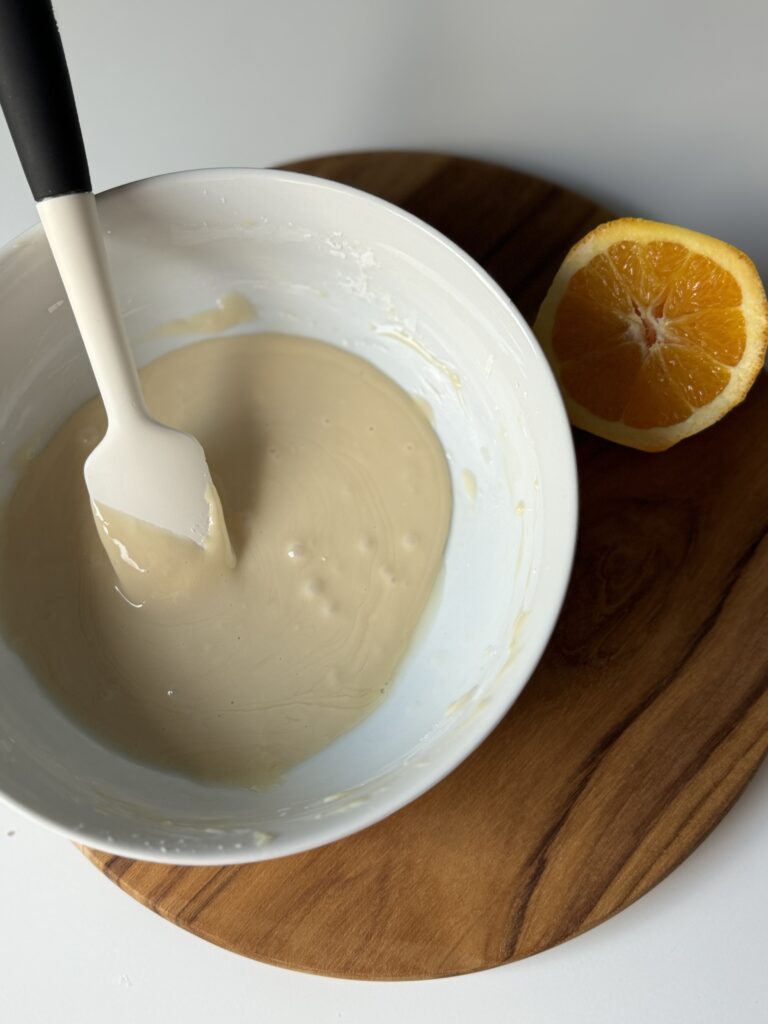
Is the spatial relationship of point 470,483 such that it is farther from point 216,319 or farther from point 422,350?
point 216,319

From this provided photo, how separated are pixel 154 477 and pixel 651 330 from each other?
52 cm

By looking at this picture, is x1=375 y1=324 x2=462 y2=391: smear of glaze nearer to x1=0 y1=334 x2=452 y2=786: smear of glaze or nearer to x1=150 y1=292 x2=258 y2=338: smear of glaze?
x1=0 y1=334 x2=452 y2=786: smear of glaze

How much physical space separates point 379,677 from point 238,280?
46 centimetres

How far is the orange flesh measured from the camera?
996 mm

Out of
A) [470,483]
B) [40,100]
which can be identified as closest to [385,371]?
[470,483]

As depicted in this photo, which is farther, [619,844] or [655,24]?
[655,24]

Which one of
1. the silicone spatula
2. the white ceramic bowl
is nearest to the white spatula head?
the silicone spatula

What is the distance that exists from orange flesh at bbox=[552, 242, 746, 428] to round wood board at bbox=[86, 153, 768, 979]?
0.19ft

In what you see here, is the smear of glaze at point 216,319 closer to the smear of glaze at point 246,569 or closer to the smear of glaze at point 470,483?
the smear of glaze at point 246,569

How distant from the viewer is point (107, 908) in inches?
42.3

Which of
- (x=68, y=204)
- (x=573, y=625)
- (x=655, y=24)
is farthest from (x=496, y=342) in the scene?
(x=655, y=24)

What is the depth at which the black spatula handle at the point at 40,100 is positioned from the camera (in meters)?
0.83

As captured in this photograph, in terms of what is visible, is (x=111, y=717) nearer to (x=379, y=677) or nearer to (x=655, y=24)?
(x=379, y=677)

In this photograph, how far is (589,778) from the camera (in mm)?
970
